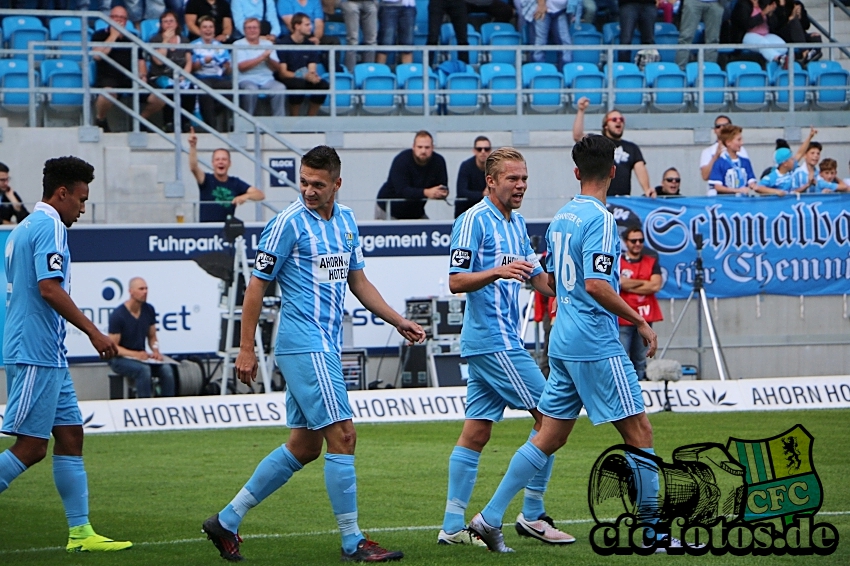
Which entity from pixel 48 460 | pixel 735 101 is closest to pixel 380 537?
pixel 48 460

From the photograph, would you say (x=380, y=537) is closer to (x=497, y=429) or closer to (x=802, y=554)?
(x=802, y=554)

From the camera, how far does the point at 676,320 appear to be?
16.6 m

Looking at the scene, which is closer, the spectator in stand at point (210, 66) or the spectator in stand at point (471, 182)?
the spectator in stand at point (471, 182)

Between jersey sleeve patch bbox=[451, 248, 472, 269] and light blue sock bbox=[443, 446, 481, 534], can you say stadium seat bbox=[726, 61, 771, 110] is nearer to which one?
jersey sleeve patch bbox=[451, 248, 472, 269]

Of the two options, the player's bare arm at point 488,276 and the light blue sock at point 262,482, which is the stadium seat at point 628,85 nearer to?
the player's bare arm at point 488,276

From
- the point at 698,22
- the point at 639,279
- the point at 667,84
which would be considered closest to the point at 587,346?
the point at 639,279

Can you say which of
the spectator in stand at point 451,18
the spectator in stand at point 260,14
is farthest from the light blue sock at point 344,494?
the spectator in stand at point 451,18

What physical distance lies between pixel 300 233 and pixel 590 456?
5.09 meters

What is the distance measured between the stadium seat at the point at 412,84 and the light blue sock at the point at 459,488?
1305 cm

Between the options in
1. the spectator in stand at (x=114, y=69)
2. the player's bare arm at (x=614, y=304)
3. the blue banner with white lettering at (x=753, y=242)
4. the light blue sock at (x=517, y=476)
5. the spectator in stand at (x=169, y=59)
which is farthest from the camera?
the spectator in stand at (x=169, y=59)

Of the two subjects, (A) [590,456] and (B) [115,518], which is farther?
(A) [590,456]

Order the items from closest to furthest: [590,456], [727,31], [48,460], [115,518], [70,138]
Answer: [115,518] < [590,456] < [48,460] < [70,138] < [727,31]

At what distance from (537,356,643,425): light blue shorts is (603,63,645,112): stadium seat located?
14339mm

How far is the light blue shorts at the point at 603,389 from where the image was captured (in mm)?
6828
